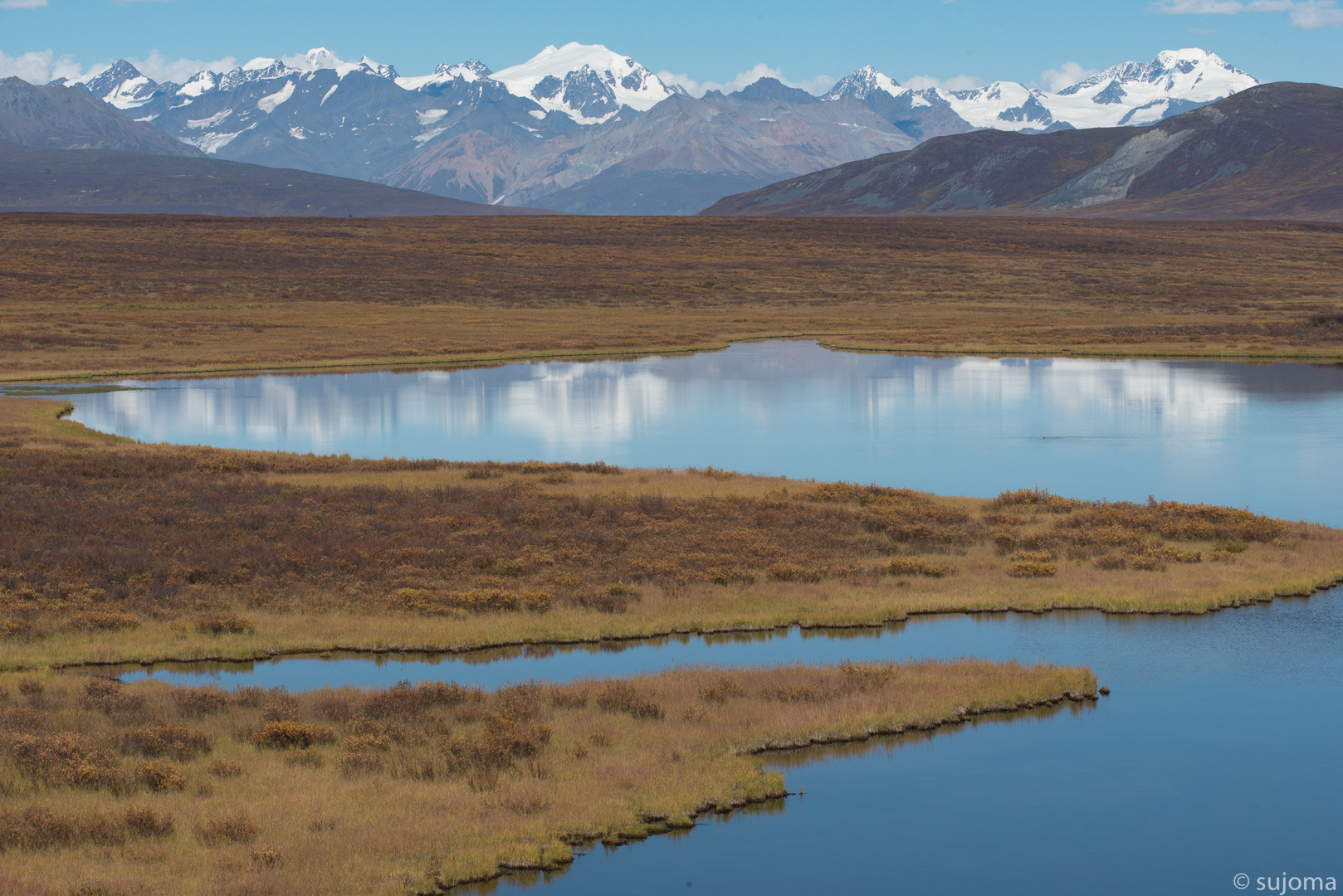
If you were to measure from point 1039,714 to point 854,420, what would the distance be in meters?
35.7

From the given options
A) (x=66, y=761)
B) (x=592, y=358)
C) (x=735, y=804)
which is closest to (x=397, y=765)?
(x=66, y=761)

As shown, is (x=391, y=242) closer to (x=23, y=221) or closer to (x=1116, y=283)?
(x=23, y=221)

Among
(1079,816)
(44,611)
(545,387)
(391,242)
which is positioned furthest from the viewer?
(391,242)

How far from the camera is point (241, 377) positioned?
75.1 meters

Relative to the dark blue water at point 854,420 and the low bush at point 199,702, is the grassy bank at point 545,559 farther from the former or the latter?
the dark blue water at point 854,420

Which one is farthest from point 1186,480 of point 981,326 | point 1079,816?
point 981,326

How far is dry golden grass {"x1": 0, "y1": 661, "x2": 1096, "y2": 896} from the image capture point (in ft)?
45.4

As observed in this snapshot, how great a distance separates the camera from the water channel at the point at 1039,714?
1488 cm

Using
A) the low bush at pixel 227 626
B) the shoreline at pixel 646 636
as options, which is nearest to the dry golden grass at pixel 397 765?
the shoreline at pixel 646 636

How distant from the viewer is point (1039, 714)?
784 inches

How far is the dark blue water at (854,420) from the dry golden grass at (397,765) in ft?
65.4

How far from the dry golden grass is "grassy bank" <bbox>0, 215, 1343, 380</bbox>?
62.8 meters

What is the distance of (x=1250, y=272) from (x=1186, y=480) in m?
140

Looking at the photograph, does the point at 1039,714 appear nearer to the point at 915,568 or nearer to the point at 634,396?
the point at 915,568
